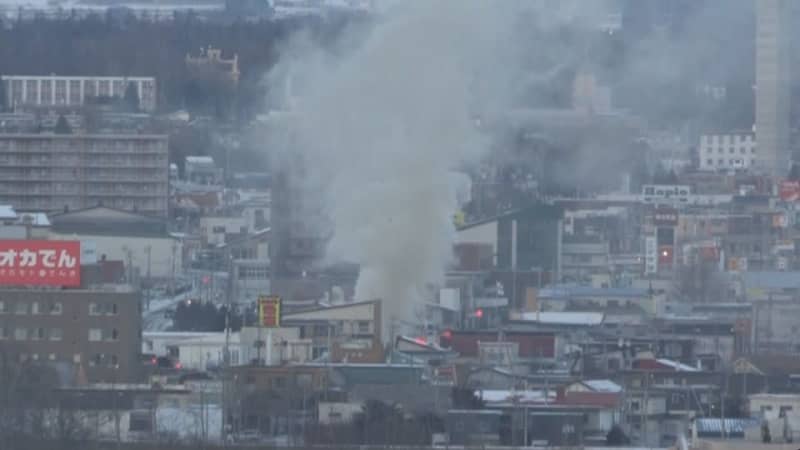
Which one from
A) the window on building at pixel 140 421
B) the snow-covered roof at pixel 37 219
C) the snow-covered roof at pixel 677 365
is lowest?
the window on building at pixel 140 421

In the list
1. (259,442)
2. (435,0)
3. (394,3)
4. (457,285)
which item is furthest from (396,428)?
(394,3)

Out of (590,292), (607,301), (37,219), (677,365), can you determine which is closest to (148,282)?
(37,219)

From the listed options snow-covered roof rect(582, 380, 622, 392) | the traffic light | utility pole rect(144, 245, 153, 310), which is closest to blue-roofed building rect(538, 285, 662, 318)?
the traffic light

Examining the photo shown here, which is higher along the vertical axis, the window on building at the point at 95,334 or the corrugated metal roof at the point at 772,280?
the corrugated metal roof at the point at 772,280

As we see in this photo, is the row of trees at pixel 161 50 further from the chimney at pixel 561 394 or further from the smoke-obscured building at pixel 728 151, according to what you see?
the chimney at pixel 561 394

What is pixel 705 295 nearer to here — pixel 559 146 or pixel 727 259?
pixel 727 259

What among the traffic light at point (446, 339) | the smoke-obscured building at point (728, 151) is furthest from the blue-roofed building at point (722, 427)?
the smoke-obscured building at point (728, 151)

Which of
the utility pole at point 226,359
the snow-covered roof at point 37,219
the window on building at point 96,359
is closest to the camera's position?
the utility pole at point 226,359
